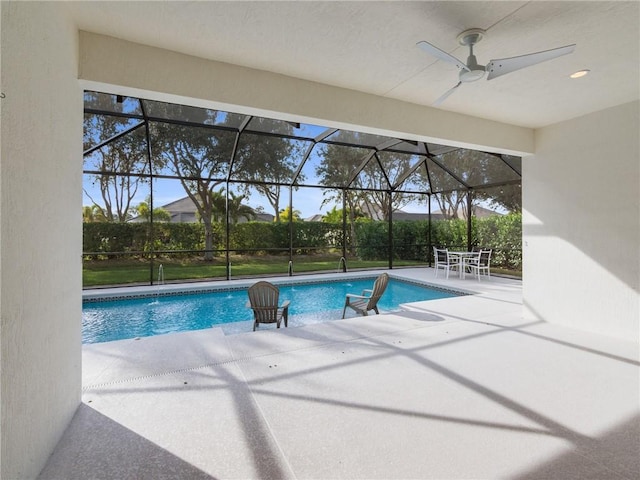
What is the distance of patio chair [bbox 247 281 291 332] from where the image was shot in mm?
4816

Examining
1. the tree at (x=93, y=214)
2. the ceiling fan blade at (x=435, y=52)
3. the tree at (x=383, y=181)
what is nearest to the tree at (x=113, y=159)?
the tree at (x=93, y=214)

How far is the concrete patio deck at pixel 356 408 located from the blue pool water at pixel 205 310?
235 cm

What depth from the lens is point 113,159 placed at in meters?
8.79

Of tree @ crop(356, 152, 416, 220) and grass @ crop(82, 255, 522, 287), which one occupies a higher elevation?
tree @ crop(356, 152, 416, 220)

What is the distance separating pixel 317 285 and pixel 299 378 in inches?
261

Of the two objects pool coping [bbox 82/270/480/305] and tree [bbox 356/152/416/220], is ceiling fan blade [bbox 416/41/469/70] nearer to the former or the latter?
pool coping [bbox 82/270/480/305]

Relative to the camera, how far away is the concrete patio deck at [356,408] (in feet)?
5.82

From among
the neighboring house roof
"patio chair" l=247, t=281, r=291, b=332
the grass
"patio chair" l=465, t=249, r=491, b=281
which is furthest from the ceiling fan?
the neighboring house roof

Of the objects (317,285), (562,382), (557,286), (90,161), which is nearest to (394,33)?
(562,382)

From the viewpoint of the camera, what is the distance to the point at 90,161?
852cm

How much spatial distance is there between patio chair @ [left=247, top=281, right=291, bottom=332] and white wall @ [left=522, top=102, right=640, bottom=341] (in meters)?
3.78

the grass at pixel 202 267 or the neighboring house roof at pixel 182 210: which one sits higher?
the neighboring house roof at pixel 182 210

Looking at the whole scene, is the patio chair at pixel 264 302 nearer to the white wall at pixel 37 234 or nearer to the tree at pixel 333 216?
the white wall at pixel 37 234

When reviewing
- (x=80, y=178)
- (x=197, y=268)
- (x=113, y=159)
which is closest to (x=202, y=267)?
(x=197, y=268)
